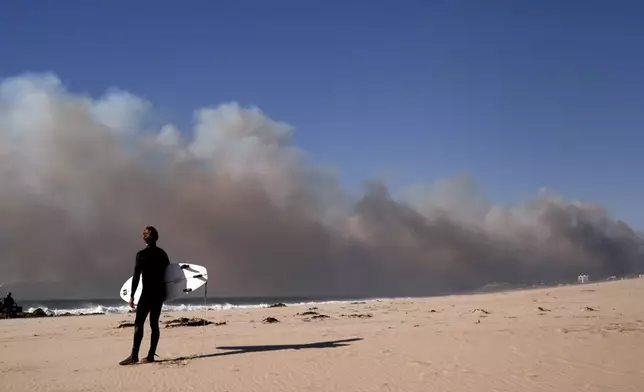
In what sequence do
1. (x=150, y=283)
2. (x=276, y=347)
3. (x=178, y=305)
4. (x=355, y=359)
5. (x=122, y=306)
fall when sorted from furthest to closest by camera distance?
→ (x=122, y=306) < (x=178, y=305) < (x=276, y=347) < (x=150, y=283) < (x=355, y=359)

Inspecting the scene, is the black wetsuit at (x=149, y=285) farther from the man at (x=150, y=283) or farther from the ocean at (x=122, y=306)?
the ocean at (x=122, y=306)

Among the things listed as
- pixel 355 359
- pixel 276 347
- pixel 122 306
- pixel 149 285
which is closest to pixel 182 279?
pixel 149 285

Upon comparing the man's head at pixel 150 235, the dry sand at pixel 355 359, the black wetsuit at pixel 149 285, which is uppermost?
the man's head at pixel 150 235

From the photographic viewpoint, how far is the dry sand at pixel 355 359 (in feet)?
25.8

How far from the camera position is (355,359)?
977cm

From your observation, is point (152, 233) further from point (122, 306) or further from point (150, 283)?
point (122, 306)

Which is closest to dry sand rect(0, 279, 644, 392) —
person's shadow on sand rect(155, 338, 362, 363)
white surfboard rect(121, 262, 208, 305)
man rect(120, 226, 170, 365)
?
person's shadow on sand rect(155, 338, 362, 363)

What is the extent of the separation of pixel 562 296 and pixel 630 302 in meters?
5.60

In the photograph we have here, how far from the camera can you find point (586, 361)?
30.5 ft

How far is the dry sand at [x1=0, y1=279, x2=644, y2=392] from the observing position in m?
7.87

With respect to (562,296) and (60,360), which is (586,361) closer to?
(60,360)

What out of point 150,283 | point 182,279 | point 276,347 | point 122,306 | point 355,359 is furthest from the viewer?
point 122,306

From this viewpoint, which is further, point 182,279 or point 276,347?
point 182,279

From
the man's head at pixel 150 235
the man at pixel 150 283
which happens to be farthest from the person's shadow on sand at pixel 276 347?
the man's head at pixel 150 235
